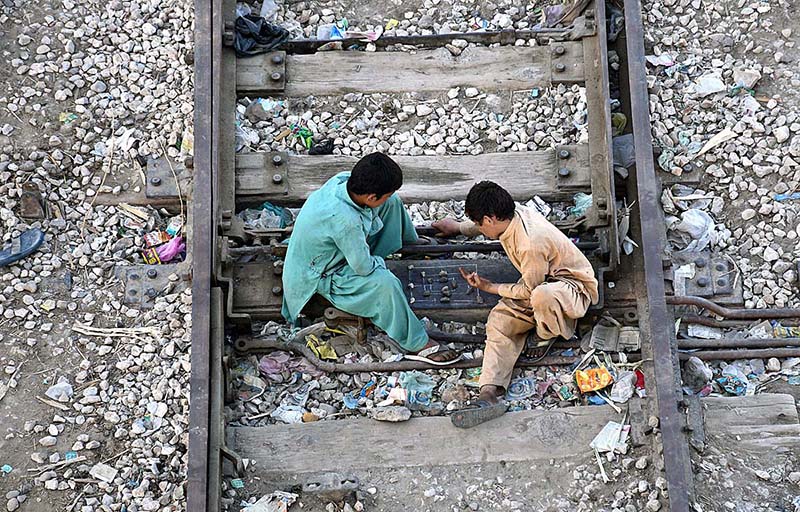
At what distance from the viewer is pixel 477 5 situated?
821 cm

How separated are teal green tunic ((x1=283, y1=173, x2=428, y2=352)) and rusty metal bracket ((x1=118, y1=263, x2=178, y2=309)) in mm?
832

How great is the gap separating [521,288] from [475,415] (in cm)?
78

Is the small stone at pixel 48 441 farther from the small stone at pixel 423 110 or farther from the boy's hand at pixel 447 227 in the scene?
the small stone at pixel 423 110

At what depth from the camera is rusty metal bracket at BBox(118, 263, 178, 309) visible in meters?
7.14

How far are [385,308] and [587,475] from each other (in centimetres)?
150

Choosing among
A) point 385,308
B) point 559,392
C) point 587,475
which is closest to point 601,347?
point 559,392

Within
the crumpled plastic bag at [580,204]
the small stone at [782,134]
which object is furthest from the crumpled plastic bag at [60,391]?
the small stone at [782,134]

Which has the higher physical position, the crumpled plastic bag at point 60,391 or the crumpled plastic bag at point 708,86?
the crumpled plastic bag at point 708,86

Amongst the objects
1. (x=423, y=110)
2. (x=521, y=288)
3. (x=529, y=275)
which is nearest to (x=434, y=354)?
(x=521, y=288)

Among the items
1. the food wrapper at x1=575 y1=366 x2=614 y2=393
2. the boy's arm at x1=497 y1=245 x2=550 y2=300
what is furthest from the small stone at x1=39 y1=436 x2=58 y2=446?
the food wrapper at x1=575 y1=366 x2=614 y2=393

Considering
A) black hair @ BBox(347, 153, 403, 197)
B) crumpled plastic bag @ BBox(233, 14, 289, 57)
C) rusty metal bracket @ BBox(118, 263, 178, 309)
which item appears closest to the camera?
black hair @ BBox(347, 153, 403, 197)

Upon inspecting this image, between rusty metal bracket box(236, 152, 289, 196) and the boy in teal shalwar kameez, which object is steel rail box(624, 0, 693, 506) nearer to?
the boy in teal shalwar kameez

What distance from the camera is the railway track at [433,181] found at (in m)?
6.47

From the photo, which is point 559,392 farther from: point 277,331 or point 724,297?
point 277,331
